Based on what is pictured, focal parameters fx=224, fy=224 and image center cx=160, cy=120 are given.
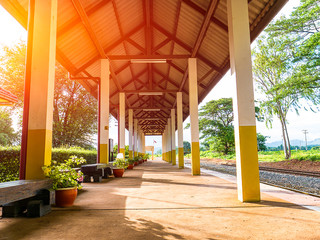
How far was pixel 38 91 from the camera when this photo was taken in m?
4.14

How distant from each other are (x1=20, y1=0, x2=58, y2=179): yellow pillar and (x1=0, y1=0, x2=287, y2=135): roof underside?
154cm

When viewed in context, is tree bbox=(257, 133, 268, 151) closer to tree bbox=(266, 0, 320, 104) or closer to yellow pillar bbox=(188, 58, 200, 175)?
tree bbox=(266, 0, 320, 104)

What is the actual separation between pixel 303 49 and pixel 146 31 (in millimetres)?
9307

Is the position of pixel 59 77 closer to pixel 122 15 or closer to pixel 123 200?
pixel 122 15

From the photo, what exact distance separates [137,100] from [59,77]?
260 inches

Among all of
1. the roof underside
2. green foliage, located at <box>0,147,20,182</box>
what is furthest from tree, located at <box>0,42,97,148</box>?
green foliage, located at <box>0,147,20,182</box>

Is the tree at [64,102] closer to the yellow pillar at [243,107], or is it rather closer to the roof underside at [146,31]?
the roof underside at [146,31]

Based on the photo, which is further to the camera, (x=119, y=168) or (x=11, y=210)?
(x=119, y=168)

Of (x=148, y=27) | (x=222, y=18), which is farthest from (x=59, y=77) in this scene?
(x=222, y=18)

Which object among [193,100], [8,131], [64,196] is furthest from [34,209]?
[8,131]

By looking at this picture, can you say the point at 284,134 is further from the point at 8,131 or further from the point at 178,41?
the point at 8,131

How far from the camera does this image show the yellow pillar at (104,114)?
9398mm

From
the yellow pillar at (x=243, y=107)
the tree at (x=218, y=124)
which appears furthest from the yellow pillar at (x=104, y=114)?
the tree at (x=218, y=124)

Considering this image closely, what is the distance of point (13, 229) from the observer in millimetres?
2781
